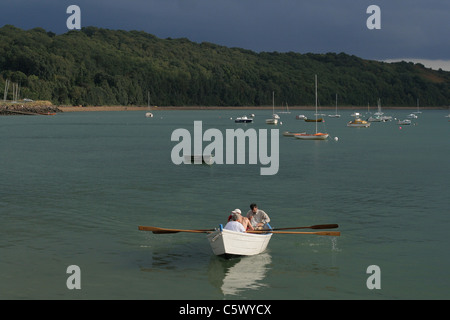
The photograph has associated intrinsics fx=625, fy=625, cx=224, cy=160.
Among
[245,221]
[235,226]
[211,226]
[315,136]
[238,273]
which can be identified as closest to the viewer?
[238,273]

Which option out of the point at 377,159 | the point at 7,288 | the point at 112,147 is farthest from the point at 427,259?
the point at 112,147

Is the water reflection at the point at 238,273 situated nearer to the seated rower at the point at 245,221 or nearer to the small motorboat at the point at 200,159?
the seated rower at the point at 245,221

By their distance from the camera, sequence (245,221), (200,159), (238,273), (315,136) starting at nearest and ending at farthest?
(238,273) → (245,221) → (200,159) → (315,136)

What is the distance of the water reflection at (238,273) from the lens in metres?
25.8

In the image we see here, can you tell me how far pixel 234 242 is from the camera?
2770 cm

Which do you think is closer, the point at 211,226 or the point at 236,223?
the point at 236,223

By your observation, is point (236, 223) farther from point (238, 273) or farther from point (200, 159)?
point (200, 159)

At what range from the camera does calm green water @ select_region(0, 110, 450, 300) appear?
25.8m

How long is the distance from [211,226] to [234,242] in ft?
35.9

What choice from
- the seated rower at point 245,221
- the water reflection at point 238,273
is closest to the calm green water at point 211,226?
the water reflection at point 238,273

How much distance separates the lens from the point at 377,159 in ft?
295

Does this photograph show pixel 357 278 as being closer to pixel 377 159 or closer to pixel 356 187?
pixel 356 187

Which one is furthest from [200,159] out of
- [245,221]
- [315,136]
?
[315,136]

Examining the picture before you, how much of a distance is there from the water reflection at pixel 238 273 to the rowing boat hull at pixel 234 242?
1.86 feet
